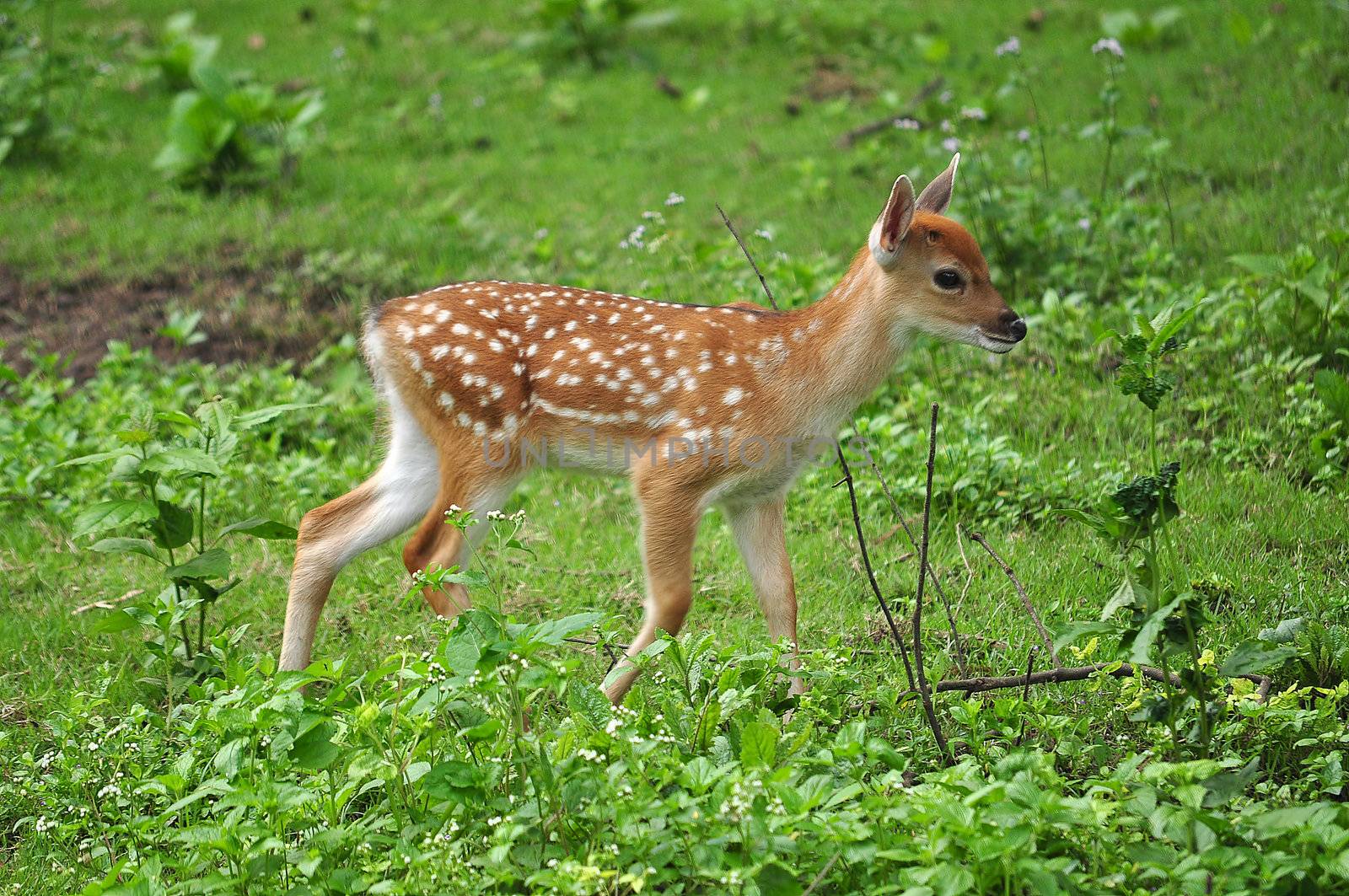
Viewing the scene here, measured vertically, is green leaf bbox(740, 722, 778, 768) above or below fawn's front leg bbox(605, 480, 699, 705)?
above

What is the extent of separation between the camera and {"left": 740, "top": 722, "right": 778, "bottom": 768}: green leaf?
3.36m

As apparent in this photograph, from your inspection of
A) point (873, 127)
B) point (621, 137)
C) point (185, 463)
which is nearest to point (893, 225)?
point (185, 463)

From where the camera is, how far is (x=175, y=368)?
7457 mm

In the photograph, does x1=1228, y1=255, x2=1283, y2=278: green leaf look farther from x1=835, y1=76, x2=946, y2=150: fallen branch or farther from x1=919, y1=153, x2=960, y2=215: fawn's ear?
x1=835, y1=76, x2=946, y2=150: fallen branch

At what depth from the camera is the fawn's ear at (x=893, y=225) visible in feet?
14.6

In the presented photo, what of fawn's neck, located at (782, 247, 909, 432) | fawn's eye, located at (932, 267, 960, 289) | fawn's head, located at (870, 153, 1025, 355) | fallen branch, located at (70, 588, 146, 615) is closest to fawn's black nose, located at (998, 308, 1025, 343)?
fawn's head, located at (870, 153, 1025, 355)

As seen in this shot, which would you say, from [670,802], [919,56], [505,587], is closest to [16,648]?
[505,587]

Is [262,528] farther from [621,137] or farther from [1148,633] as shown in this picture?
[621,137]

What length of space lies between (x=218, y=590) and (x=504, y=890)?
194cm

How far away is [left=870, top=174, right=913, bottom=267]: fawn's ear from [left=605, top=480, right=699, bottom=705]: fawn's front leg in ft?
3.47

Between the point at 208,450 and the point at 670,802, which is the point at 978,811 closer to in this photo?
the point at 670,802

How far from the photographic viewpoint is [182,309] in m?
8.08

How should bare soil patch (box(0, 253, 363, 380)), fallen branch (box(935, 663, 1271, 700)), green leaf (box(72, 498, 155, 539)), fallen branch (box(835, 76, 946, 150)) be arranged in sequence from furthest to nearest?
1. fallen branch (box(835, 76, 946, 150))
2. bare soil patch (box(0, 253, 363, 380))
3. green leaf (box(72, 498, 155, 539))
4. fallen branch (box(935, 663, 1271, 700))

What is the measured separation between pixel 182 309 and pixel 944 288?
16.9ft
